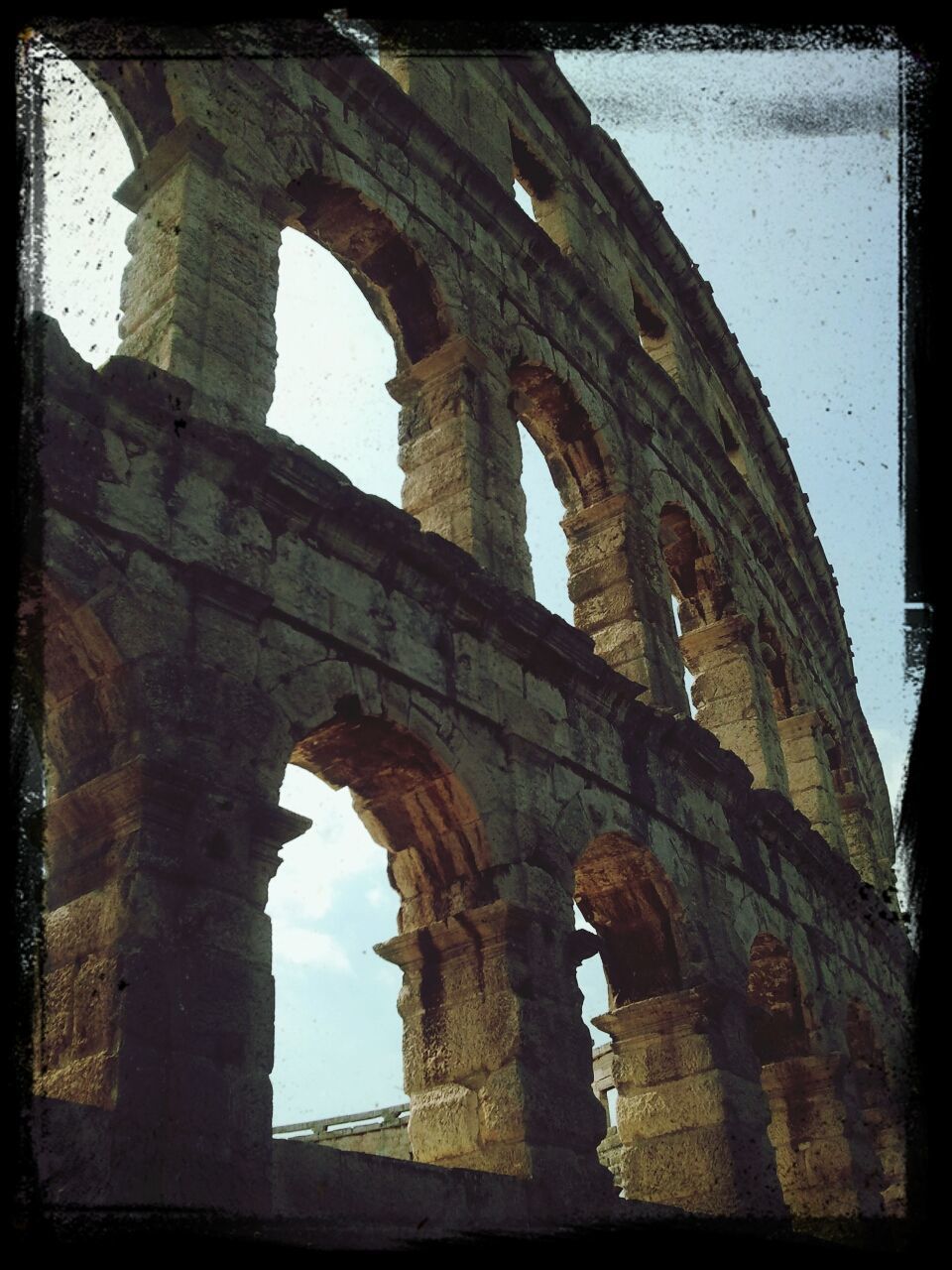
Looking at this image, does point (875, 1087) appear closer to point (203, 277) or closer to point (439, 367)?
point (439, 367)

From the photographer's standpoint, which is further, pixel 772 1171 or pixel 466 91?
pixel 466 91

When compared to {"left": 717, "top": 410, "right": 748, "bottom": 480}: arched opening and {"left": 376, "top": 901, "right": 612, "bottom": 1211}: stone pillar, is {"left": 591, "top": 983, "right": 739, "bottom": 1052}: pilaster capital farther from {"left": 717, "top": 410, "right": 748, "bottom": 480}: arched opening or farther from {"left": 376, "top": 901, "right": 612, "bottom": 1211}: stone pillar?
{"left": 717, "top": 410, "right": 748, "bottom": 480}: arched opening

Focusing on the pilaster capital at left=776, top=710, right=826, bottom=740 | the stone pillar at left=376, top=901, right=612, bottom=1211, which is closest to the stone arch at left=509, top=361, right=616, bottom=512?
the pilaster capital at left=776, top=710, right=826, bottom=740

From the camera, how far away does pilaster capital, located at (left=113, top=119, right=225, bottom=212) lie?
6891mm

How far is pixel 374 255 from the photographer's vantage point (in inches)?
340

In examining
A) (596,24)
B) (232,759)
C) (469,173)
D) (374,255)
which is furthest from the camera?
(469,173)

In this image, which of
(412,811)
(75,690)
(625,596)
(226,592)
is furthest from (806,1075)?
(75,690)

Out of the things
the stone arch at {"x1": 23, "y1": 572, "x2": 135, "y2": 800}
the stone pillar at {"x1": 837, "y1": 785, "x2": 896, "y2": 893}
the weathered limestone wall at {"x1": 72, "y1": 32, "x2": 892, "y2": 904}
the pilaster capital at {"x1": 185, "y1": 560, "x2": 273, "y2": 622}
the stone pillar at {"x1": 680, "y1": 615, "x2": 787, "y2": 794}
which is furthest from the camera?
the stone pillar at {"x1": 837, "y1": 785, "x2": 896, "y2": 893}

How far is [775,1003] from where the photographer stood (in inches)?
379

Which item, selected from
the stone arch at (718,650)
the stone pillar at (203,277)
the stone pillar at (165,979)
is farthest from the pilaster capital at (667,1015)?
the stone pillar at (203,277)

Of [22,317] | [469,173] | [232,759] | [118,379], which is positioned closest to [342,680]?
[232,759]

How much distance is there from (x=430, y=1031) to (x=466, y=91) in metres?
7.95

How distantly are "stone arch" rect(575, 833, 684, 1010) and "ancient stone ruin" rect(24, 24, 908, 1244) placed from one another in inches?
0.9

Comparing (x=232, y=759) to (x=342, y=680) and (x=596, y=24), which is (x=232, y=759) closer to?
(x=342, y=680)
